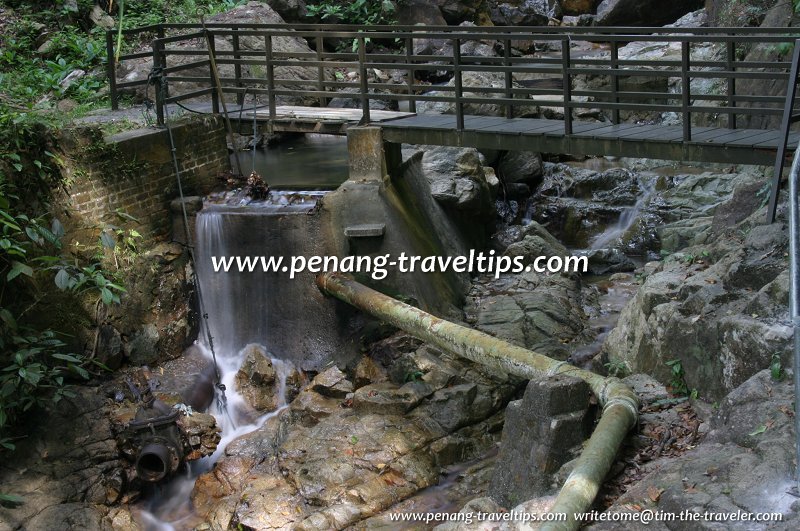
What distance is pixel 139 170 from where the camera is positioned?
10.6 m

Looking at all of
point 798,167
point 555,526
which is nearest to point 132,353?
point 555,526

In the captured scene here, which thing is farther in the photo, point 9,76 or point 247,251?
point 9,76

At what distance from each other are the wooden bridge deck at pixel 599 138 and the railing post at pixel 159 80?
109 inches

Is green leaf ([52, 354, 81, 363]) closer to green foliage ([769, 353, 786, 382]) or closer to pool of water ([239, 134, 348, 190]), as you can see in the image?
pool of water ([239, 134, 348, 190])

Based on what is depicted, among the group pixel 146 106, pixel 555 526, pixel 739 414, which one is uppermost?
pixel 146 106

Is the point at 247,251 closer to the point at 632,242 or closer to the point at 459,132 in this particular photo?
the point at 459,132

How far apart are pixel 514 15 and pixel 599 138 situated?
13.9m

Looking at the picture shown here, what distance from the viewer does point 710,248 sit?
848 cm

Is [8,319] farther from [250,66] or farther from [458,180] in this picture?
[250,66]

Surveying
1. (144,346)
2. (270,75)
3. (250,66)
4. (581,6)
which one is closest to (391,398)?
(144,346)

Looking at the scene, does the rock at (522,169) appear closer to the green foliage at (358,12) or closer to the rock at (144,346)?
the green foliage at (358,12)

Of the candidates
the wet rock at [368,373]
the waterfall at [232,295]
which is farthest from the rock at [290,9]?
the wet rock at [368,373]

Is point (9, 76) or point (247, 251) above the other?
point (9, 76)

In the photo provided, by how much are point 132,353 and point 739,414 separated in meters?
6.74
